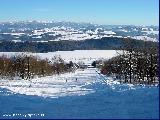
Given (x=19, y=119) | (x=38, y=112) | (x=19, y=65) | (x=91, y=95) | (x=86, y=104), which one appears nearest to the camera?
(x=19, y=119)

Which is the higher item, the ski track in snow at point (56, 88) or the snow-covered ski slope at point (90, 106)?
the snow-covered ski slope at point (90, 106)

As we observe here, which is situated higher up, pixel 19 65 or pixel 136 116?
pixel 136 116

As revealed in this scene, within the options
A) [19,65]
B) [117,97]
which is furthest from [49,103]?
[19,65]

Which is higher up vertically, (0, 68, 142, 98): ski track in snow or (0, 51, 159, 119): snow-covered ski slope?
(0, 51, 159, 119): snow-covered ski slope

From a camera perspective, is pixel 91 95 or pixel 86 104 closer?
pixel 86 104

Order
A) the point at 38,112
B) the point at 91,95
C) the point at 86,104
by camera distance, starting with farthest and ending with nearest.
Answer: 1. the point at 91,95
2. the point at 86,104
3. the point at 38,112

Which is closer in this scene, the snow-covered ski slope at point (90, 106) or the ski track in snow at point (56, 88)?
the snow-covered ski slope at point (90, 106)

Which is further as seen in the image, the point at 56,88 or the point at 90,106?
the point at 56,88

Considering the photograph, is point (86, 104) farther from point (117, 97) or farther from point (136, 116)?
point (136, 116)

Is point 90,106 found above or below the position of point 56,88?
above

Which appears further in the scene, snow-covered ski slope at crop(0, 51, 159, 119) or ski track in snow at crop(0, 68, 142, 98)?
ski track in snow at crop(0, 68, 142, 98)

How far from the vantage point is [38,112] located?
1759 centimetres

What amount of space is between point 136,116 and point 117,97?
385cm

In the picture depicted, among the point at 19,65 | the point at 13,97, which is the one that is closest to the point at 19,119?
the point at 13,97
